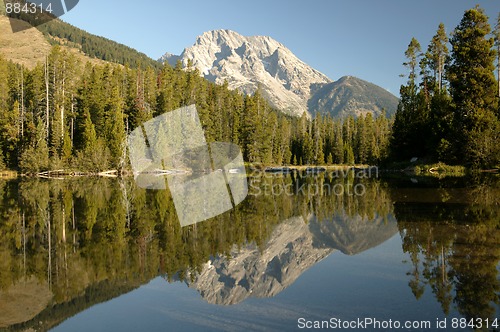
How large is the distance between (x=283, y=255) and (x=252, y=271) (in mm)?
1657

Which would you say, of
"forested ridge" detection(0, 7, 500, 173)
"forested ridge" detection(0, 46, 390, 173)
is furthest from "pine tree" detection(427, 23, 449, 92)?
"forested ridge" detection(0, 46, 390, 173)

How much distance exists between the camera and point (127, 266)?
900 cm

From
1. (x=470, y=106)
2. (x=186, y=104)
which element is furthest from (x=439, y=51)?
(x=186, y=104)

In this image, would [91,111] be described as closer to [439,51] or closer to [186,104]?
[186,104]

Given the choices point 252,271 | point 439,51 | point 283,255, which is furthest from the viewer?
point 439,51

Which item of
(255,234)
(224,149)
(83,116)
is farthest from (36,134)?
(255,234)

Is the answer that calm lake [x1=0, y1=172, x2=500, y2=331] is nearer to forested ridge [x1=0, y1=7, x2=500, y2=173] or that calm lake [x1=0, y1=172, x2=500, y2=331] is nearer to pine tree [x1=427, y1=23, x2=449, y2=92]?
forested ridge [x1=0, y1=7, x2=500, y2=173]

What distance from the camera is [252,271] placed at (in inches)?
343

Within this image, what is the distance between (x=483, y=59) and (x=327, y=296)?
4231 cm

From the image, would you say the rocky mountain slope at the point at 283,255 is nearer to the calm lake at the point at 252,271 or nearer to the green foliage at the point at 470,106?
the calm lake at the point at 252,271

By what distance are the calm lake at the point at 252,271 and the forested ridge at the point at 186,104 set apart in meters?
29.6

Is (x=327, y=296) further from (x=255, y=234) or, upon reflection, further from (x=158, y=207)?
(x=158, y=207)

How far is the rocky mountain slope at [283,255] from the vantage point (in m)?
7.78

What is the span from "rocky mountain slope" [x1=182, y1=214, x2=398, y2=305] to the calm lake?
36 millimetres
